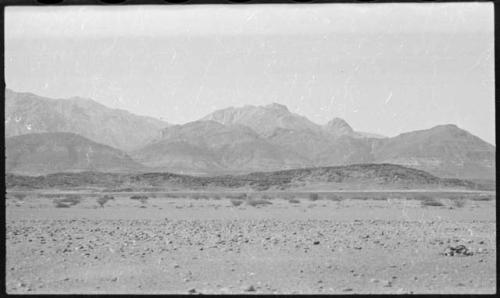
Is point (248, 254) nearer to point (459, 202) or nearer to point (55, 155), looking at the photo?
point (459, 202)

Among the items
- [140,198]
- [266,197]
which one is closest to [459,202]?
[266,197]

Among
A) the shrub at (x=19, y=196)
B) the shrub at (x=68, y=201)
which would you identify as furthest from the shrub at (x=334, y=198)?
the shrub at (x=19, y=196)

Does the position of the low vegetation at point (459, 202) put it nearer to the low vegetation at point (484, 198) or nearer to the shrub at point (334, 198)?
the low vegetation at point (484, 198)

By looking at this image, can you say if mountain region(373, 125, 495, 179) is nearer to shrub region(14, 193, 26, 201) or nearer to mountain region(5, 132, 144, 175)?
mountain region(5, 132, 144, 175)

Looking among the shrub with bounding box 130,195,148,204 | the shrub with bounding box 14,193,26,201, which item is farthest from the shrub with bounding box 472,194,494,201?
the shrub with bounding box 14,193,26,201

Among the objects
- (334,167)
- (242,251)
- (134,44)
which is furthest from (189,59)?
(334,167)

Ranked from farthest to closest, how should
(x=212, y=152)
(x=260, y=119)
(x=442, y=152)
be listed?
(x=212, y=152)
(x=260, y=119)
(x=442, y=152)

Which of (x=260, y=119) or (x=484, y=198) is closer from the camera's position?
(x=484, y=198)
